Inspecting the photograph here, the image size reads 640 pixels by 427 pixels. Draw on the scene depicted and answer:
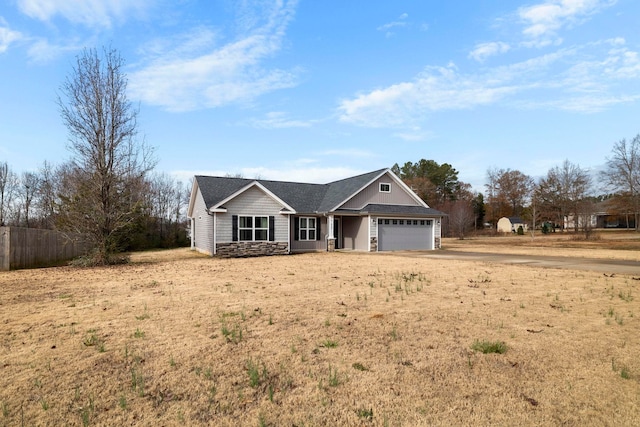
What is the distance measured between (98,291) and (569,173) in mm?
58109

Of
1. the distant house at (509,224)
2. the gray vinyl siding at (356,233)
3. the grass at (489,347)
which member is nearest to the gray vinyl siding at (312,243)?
the gray vinyl siding at (356,233)

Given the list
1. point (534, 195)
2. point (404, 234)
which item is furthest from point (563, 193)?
point (404, 234)

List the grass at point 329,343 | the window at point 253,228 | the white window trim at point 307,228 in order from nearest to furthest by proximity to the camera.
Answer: the grass at point 329,343
the window at point 253,228
the white window trim at point 307,228

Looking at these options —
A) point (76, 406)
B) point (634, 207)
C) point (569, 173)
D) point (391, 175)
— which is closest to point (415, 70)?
point (391, 175)

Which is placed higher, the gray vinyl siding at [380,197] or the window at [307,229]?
the gray vinyl siding at [380,197]

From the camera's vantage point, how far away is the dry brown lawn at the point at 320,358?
323 cm

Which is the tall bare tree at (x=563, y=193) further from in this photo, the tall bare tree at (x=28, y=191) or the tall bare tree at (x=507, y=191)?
the tall bare tree at (x=28, y=191)

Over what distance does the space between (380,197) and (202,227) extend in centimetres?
1169

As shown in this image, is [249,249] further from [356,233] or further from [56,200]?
[56,200]

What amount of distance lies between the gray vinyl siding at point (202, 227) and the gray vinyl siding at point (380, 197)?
26.5 feet

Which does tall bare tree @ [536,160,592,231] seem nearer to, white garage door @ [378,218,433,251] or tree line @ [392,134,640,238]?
tree line @ [392,134,640,238]

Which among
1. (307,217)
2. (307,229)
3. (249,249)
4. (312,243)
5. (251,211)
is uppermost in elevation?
(251,211)

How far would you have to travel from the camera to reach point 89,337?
532cm

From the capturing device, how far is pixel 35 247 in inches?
601
